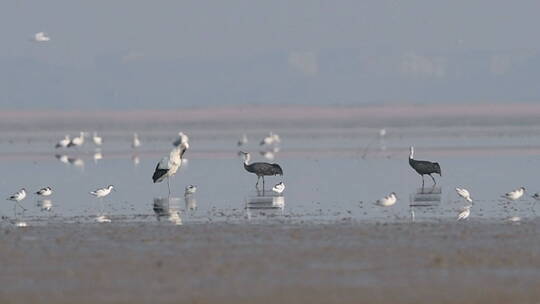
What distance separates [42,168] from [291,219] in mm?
17532

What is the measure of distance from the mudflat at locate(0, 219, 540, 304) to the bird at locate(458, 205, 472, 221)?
0.95m

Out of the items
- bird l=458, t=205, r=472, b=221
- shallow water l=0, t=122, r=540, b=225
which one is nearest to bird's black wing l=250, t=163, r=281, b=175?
shallow water l=0, t=122, r=540, b=225

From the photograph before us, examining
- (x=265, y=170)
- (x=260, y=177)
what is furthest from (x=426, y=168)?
(x=260, y=177)

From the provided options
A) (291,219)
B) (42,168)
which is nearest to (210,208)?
(291,219)

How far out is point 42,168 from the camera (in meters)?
36.2

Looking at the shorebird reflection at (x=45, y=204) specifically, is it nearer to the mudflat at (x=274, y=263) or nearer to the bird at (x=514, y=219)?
the mudflat at (x=274, y=263)

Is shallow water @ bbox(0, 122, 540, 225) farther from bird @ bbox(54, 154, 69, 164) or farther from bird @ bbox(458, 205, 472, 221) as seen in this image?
bird @ bbox(458, 205, 472, 221)

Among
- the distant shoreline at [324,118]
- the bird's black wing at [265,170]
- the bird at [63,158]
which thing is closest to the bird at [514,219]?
the bird's black wing at [265,170]

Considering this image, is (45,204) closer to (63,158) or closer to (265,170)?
(265,170)

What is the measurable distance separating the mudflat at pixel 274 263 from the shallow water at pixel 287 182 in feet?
6.34

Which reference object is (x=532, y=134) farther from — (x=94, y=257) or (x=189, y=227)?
(x=94, y=257)

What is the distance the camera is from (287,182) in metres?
29.0

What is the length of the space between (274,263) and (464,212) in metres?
6.80

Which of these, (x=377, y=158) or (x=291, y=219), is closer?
(x=291, y=219)
